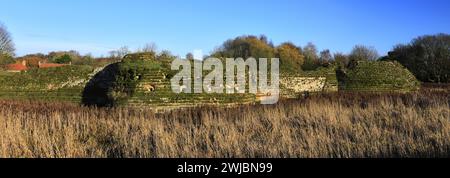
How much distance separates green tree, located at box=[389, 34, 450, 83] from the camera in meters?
34.3

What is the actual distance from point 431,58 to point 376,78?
578 inches

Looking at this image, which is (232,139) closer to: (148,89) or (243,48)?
(148,89)

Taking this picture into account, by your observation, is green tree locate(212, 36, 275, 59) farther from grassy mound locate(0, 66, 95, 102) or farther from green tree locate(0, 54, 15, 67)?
grassy mound locate(0, 66, 95, 102)

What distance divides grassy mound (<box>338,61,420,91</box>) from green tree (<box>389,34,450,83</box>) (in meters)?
12.2

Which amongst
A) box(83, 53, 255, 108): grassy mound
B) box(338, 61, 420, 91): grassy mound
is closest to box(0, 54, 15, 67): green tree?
box(83, 53, 255, 108): grassy mound

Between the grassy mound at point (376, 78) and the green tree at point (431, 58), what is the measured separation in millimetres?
12209

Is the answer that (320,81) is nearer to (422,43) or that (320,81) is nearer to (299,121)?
(299,121)

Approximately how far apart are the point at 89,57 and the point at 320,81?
1007 inches

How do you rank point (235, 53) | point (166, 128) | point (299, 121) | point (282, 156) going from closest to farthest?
1. point (282, 156)
2. point (166, 128)
3. point (299, 121)
4. point (235, 53)

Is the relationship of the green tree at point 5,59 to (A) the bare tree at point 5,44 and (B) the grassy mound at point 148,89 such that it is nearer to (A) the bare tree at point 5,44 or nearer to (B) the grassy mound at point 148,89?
(A) the bare tree at point 5,44
